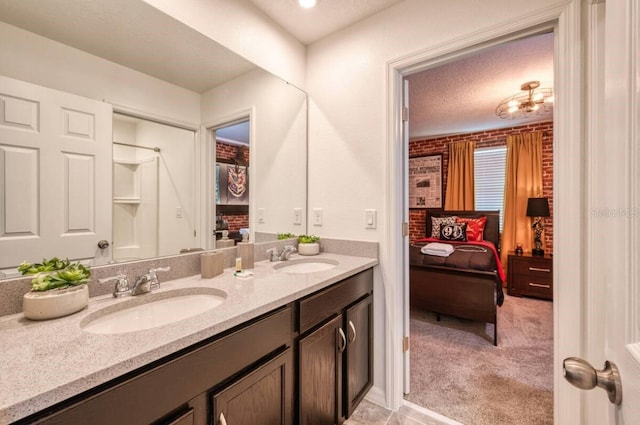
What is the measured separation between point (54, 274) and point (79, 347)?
1.34ft

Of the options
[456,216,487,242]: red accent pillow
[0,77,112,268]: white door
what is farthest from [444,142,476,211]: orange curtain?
[0,77,112,268]: white door

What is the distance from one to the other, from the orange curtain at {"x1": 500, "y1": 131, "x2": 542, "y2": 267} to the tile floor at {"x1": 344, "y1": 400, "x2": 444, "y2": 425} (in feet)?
11.4

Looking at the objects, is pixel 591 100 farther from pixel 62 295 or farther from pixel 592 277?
pixel 62 295

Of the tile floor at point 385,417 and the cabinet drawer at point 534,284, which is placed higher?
the cabinet drawer at point 534,284

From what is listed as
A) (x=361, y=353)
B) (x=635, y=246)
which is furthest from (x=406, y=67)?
(x=361, y=353)

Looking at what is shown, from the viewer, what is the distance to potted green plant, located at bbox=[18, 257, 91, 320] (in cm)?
85

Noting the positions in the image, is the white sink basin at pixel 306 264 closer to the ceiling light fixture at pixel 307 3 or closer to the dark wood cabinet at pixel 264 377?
the dark wood cabinet at pixel 264 377

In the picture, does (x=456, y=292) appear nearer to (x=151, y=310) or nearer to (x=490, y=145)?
(x=151, y=310)

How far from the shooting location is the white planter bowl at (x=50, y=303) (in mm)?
848

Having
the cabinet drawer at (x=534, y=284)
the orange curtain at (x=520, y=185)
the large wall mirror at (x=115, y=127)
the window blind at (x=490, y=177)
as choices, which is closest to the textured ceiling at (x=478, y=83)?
the orange curtain at (x=520, y=185)

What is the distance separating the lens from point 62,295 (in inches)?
34.6

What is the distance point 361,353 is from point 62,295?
142 centimetres

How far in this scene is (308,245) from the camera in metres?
1.95

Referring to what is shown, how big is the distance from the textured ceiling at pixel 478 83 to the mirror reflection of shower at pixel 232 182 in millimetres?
1658
